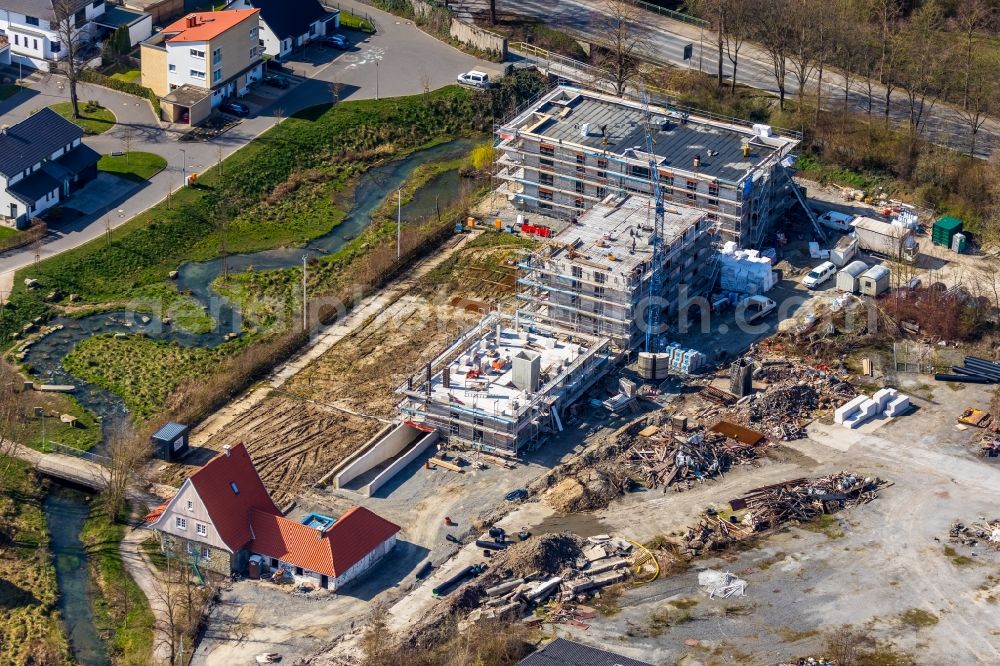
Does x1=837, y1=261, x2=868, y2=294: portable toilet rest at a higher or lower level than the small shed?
higher

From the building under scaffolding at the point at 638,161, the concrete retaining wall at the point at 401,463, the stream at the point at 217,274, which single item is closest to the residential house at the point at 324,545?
the concrete retaining wall at the point at 401,463

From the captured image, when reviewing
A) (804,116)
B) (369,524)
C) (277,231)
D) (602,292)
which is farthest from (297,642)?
(804,116)

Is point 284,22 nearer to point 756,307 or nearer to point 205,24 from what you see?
point 205,24

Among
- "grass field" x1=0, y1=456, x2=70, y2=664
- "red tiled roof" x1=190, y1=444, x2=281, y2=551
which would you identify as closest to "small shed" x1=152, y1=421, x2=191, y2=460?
"grass field" x1=0, y1=456, x2=70, y2=664

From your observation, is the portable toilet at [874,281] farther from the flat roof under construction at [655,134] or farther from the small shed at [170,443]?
the small shed at [170,443]

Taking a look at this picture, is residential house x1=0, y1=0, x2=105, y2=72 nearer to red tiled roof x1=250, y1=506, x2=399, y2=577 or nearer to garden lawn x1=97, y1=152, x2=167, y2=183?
garden lawn x1=97, y1=152, x2=167, y2=183

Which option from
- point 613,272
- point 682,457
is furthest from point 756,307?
point 682,457
